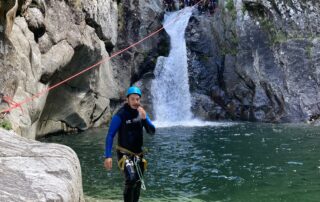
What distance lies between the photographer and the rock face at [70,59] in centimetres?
1336

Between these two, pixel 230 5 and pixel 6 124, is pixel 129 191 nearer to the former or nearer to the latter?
pixel 6 124

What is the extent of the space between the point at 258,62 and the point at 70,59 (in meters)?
15.1

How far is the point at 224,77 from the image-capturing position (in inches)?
1249

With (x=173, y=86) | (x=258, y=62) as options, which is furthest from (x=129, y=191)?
(x=173, y=86)

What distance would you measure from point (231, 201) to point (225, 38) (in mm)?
23741

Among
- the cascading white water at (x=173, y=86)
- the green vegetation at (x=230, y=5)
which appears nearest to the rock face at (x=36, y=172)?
the cascading white water at (x=173, y=86)

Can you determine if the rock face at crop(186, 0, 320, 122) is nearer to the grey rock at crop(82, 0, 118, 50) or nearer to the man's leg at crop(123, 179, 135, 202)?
the grey rock at crop(82, 0, 118, 50)

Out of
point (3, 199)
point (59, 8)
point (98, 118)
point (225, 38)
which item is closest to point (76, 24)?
point (59, 8)

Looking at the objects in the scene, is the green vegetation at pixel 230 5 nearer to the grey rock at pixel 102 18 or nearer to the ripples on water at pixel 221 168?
the grey rock at pixel 102 18

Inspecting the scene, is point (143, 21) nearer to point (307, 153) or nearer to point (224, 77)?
point (224, 77)

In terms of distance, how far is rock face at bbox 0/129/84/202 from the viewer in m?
4.70

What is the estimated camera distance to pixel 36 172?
5.36 m

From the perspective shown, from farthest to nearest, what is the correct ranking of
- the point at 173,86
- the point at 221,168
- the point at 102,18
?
Result: the point at 173,86
the point at 102,18
the point at 221,168

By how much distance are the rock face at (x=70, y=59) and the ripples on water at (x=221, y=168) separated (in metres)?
2.74
